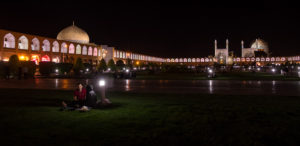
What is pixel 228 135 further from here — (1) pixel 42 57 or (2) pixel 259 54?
(2) pixel 259 54

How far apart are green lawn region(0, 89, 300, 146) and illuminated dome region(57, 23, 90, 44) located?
5729 cm

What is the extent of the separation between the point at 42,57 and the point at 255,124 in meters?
51.3

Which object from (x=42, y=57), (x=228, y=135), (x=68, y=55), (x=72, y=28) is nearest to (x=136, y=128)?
(x=228, y=135)

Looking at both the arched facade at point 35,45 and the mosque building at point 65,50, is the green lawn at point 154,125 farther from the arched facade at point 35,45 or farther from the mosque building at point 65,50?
the arched facade at point 35,45

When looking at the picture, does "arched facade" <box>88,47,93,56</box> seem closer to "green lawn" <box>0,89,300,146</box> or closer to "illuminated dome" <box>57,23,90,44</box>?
"illuminated dome" <box>57,23,90,44</box>

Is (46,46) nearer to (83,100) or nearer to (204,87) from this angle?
(204,87)

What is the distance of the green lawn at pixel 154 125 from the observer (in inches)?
A: 181

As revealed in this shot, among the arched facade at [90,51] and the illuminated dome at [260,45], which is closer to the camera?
the arched facade at [90,51]

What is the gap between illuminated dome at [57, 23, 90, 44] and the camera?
62.4m

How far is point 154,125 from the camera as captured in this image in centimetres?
564

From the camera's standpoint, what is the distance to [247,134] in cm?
494

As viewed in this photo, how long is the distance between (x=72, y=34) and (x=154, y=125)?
61027 mm

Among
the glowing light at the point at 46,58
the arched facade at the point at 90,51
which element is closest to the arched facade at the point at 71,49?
the arched facade at the point at 90,51

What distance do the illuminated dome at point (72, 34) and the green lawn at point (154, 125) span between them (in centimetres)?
5729
